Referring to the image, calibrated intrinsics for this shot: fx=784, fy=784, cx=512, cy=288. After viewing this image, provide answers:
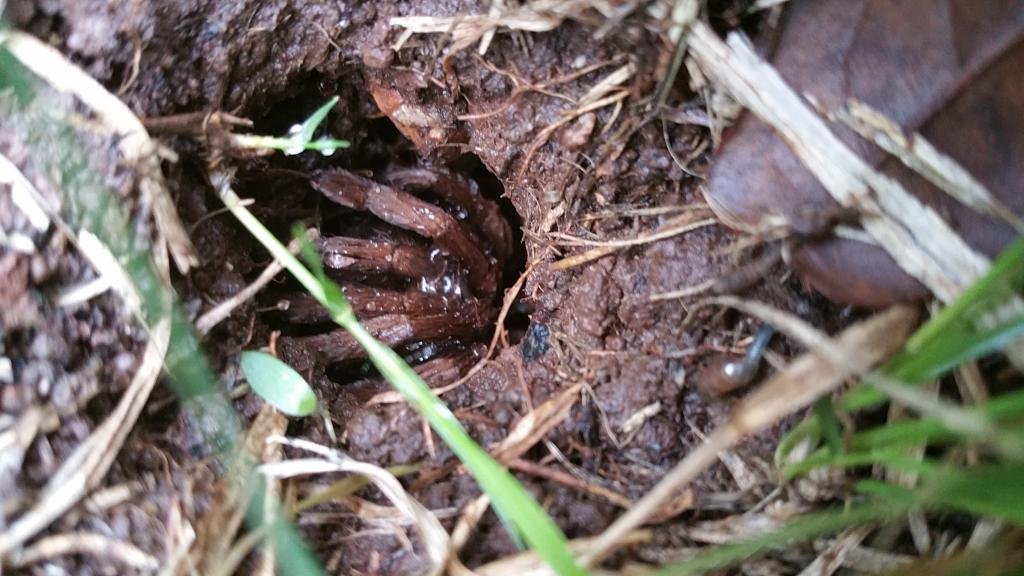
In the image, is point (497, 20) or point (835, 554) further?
point (497, 20)

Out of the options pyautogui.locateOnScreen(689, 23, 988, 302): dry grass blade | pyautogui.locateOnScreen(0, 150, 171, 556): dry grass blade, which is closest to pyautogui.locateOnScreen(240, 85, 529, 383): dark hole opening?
pyautogui.locateOnScreen(0, 150, 171, 556): dry grass blade

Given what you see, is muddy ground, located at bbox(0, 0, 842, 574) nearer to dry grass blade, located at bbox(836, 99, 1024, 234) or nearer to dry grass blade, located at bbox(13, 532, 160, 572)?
dry grass blade, located at bbox(13, 532, 160, 572)

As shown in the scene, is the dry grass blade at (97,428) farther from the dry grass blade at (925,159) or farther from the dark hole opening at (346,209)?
the dry grass blade at (925,159)

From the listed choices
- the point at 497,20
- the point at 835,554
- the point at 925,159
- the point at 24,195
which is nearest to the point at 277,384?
the point at 24,195

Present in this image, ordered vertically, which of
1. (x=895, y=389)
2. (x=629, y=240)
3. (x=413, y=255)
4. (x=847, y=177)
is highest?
(x=847, y=177)

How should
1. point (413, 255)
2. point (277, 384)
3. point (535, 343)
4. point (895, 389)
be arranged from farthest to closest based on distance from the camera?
point (413, 255) < point (535, 343) < point (277, 384) < point (895, 389)

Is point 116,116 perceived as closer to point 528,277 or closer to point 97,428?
point 97,428
